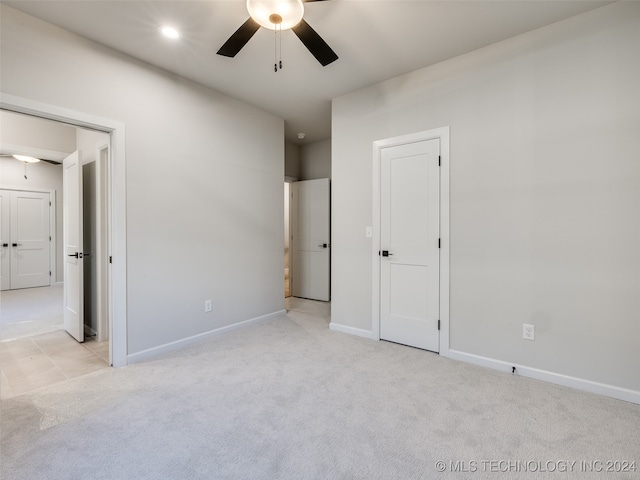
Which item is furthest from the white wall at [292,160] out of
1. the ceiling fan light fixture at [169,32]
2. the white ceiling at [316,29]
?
the ceiling fan light fixture at [169,32]

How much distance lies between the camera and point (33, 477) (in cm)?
145

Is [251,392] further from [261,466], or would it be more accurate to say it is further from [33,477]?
[33,477]

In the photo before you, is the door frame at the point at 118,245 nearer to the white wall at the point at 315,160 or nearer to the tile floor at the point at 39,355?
the tile floor at the point at 39,355

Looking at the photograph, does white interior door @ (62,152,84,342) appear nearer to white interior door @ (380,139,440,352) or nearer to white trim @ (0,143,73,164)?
white trim @ (0,143,73,164)

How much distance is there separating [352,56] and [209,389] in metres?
2.98

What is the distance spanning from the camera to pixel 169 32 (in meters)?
2.38

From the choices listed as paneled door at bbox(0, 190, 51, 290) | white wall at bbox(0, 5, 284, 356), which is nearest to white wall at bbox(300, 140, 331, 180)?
white wall at bbox(0, 5, 284, 356)

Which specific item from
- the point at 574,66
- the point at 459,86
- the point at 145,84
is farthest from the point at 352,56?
the point at 145,84

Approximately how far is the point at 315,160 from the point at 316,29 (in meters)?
3.07

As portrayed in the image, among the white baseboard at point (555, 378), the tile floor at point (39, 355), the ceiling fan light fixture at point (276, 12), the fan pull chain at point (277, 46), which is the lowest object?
the tile floor at point (39, 355)

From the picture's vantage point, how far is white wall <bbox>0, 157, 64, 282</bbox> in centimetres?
606

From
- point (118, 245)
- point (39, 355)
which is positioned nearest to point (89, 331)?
point (39, 355)

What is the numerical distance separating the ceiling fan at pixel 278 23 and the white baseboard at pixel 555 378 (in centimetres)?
272

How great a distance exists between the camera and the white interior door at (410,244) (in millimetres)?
2928
